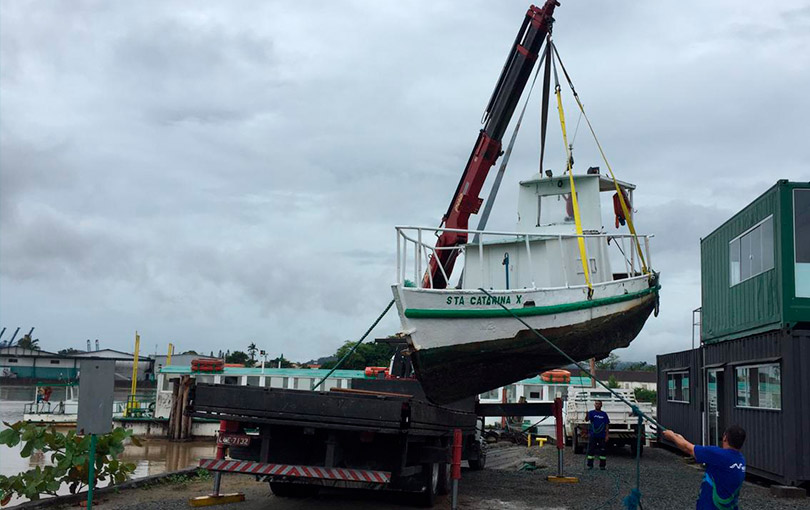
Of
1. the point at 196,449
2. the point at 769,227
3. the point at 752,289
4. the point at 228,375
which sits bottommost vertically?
the point at 196,449

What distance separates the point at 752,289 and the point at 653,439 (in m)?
10.9

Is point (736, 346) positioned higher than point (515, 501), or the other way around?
point (736, 346)

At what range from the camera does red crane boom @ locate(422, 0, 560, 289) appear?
15.1m

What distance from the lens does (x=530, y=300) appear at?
39.1 feet

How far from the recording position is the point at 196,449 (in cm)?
2812

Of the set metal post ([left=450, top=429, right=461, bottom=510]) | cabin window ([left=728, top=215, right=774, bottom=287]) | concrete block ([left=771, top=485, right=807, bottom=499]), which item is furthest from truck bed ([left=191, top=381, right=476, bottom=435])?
cabin window ([left=728, top=215, right=774, bottom=287])

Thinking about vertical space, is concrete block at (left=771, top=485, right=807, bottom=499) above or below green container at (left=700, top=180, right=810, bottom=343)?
below

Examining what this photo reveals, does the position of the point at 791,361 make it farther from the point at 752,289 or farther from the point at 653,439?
the point at 653,439

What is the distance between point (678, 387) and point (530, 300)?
39.8 ft

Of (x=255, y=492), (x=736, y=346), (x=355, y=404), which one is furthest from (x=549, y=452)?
(x=355, y=404)

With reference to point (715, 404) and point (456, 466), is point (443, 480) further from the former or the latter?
point (715, 404)

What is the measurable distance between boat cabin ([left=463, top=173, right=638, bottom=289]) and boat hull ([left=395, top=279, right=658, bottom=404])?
65 cm

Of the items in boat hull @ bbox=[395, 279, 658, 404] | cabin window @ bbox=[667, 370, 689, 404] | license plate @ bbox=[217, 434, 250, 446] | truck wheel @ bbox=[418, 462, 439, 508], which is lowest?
truck wheel @ bbox=[418, 462, 439, 508]

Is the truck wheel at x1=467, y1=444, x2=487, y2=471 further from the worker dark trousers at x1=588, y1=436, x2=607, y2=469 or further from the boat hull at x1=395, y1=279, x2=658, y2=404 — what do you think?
the boat hull at x1=395, y1=279, x2=658, y2=404
